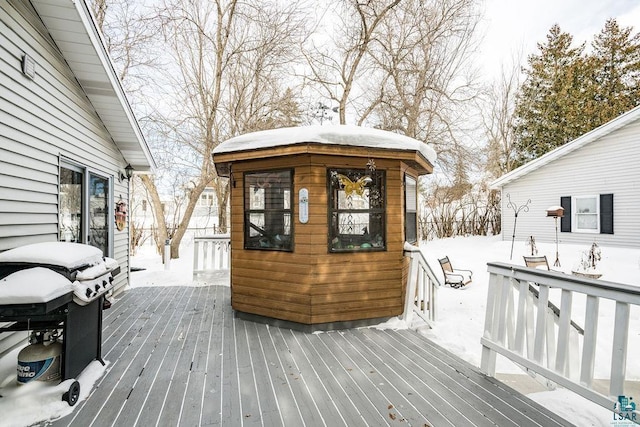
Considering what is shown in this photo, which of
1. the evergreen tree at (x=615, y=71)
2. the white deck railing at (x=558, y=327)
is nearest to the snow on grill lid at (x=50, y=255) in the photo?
the white deck railing at (x=558, y=327)

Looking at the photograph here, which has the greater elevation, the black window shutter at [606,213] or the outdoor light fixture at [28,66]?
the outdoor light fixture at [28,66]

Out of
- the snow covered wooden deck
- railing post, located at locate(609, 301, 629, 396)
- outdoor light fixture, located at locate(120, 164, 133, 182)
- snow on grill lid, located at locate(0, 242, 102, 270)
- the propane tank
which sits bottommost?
the snow covered wooden deck

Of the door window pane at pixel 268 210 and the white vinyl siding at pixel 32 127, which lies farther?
the door window pane at pixel 268 210

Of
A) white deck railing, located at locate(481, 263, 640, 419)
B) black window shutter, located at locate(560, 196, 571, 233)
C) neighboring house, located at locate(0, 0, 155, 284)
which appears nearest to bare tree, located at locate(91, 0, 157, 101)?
neighboring house, located at locate(0, 0, 155, 284)

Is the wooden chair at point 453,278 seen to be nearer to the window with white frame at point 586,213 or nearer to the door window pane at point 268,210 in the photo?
the door window pane at point 268,210

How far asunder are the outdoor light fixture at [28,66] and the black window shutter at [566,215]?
1421 cm

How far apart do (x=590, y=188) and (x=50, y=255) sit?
14.1 meters

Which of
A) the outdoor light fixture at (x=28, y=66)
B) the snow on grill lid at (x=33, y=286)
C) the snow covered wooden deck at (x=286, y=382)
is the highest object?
the outdoor light fixture at (x=28, y=66)

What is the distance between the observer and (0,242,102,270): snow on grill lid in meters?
2.19

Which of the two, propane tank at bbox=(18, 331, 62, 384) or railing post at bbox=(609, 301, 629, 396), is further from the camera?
propane tank at bbox=(18, 331, 62, 384)

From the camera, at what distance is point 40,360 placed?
7.30ft

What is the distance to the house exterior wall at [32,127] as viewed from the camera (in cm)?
261

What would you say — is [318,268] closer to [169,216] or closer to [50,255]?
[50,255]

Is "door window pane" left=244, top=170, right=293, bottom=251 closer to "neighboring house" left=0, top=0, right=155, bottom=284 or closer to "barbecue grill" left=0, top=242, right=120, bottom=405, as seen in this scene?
"barbecue grill" left=0, top=242, right=120, bottom=405
